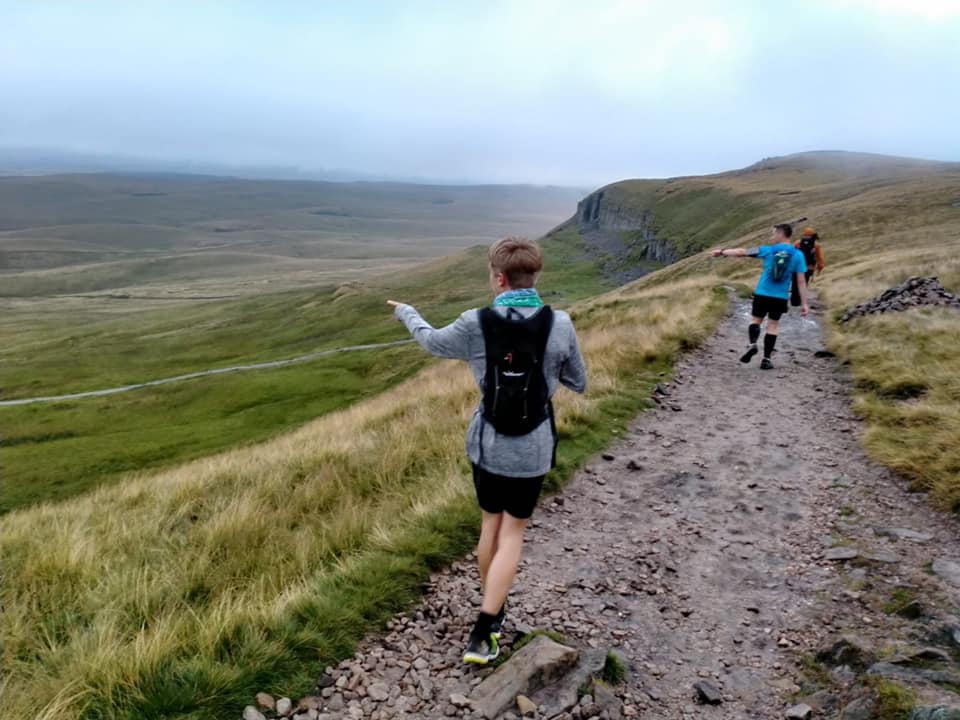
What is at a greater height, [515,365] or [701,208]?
[701,208]

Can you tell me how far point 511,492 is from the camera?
15.0 ft

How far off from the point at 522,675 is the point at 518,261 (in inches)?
113

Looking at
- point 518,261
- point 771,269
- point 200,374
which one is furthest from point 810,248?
point 200,374

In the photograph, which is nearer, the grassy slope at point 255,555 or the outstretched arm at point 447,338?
the grassy slope at point 255,555

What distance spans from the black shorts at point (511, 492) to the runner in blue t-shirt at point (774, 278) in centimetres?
908

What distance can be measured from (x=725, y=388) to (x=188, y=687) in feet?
36.2

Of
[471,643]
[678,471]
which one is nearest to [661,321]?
[678,471]

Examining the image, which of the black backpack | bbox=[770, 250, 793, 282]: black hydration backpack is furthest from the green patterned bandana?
the black backpack

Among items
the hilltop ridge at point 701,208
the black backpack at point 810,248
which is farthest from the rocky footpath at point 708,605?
the hilltop ridge at point 701,208

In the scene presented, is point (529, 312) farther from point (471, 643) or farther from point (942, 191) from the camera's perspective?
point (942, 191)

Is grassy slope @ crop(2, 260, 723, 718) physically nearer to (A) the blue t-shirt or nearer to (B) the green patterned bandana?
(B) the green patterned bandana

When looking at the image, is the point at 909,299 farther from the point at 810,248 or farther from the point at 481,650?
the point at 481,650

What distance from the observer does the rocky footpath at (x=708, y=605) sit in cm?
432

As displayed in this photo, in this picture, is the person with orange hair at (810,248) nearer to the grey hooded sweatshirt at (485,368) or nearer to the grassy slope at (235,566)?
the grassy slope at (235,566)
